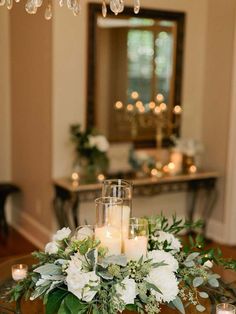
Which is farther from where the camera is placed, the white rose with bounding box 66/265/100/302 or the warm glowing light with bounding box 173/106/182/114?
the warm glowing light with bounding box 173/106/182/114

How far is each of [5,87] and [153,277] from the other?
3869mm

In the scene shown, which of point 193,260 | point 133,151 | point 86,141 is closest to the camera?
point 193,260

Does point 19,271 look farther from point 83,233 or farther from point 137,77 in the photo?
point 137,77

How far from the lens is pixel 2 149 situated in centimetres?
539

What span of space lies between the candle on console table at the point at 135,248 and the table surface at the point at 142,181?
7.74 feet

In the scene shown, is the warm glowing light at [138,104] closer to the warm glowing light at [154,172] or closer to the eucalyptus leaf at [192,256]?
the warm glowing light at [154,172]

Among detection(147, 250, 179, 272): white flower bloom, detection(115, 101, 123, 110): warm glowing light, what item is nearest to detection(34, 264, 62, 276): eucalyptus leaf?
detection(147, 250, 179, 272): white flower bloom

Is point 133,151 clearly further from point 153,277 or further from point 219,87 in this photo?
point 153,277

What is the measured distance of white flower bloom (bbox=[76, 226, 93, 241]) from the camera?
190 centimetres

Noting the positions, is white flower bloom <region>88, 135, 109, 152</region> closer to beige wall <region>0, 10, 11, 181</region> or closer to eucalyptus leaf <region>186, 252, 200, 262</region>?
beige wall <region>0, 10, 11, 181</region>

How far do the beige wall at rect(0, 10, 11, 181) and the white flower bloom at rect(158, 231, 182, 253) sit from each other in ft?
11.8

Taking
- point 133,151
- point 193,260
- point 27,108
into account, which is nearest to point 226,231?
point 133,151

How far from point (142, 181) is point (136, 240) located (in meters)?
2.66

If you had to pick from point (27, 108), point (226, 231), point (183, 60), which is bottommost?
point (226, 231)
